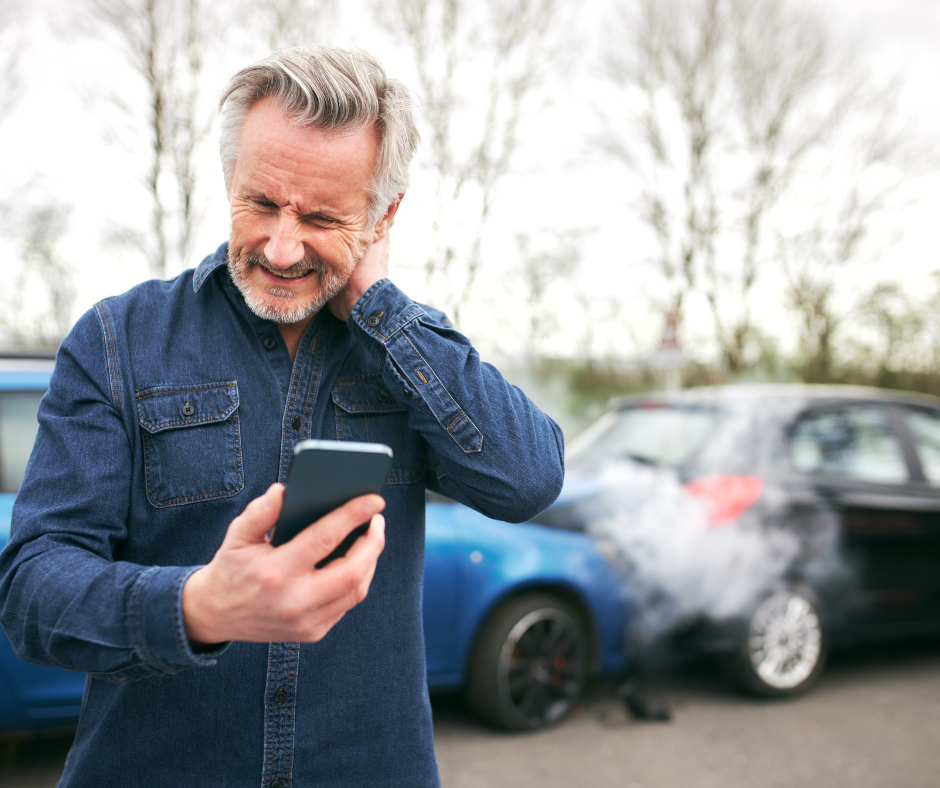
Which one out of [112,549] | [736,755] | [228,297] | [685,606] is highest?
[228,297]

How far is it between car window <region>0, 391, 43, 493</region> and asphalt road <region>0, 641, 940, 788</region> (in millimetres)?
1358

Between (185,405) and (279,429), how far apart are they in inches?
6.0

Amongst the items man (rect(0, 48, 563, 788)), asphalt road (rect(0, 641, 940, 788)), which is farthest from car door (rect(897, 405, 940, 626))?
man (rect(0, 48, 563, 788))

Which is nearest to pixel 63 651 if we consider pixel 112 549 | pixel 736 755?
pixel 112 549

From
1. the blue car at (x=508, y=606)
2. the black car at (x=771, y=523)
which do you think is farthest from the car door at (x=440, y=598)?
the black car at (x=771, y=523)

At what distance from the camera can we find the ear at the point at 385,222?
1.33 meters

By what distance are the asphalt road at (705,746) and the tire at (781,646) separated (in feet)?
0.43

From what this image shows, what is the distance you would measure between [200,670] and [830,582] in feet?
13.8

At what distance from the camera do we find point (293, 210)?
1.21 m

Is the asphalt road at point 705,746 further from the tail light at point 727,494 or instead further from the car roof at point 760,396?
the car roof at point 760,396

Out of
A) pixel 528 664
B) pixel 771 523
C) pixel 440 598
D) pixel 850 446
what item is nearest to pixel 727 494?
pixel 771 523

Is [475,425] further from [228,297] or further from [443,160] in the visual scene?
[443,160]

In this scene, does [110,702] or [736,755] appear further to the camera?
[736,755]

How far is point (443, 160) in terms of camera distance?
1121 centimetres
